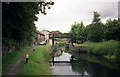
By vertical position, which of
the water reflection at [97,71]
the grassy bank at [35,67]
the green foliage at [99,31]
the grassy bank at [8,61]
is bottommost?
the water reflection at [97,71]

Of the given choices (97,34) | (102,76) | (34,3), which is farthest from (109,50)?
(34,3)

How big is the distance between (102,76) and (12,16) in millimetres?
15565

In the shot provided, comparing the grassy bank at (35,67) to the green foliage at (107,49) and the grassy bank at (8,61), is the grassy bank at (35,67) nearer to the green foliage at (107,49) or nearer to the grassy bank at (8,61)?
the grassy bank at (8,61)

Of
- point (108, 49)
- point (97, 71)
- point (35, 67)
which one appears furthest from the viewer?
point (108, 49)

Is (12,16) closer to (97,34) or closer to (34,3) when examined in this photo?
(34,3)

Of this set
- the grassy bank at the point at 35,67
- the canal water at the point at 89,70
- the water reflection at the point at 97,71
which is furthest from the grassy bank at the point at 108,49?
the grassy bank at the point at 35,67

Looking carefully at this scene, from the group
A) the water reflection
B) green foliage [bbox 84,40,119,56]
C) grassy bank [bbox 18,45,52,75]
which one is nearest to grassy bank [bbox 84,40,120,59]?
green foliage [bbox 84,40,119,56]

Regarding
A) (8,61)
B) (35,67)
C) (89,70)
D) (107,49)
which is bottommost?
(89,70)

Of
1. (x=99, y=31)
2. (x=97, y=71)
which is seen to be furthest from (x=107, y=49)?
(x=97, y=71)

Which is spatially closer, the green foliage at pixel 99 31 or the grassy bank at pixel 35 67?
the grassy bank at pixel 35 67

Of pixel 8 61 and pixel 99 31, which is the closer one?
pixel 8 61

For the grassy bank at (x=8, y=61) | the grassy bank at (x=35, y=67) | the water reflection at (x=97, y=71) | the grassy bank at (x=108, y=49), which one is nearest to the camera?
the grassy bank at (x=35, y=67)

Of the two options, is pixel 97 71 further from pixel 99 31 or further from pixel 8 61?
pixel 99 31

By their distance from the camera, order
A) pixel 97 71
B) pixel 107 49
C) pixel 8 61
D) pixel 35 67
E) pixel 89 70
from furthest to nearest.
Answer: pixel 107 49 < pixel 89 70 < pixel 97 71 < pixel 8 61 < pixel 35 67
